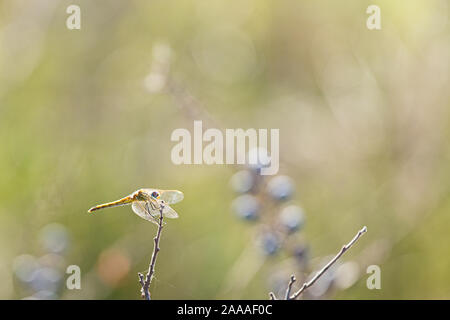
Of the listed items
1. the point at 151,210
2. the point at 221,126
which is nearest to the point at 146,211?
the point at 151,210

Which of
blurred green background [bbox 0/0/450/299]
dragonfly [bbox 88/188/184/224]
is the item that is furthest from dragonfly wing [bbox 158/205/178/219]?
blurred green background [bbox 0/0/450/299]

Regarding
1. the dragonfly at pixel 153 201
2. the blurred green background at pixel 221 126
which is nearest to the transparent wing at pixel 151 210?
the dragonfly at pixel 153 201

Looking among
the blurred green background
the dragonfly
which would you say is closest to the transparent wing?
the dragonfly

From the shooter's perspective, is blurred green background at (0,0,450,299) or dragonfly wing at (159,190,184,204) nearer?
dragonfly wing at (159,190,184,204)

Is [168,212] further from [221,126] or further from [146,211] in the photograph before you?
[221,126]

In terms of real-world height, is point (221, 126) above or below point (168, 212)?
above

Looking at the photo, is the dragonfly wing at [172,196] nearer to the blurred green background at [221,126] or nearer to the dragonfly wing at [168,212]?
the dragonfly wing at [168,212]

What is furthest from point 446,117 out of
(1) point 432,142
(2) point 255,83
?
(2) point 255,83

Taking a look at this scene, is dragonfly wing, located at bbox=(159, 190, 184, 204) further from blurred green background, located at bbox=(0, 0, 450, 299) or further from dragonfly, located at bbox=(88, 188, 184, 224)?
blurred green background, located at bbox=(0, 0, 450, 299)

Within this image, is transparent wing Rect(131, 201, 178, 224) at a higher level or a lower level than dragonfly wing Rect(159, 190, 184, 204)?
lower
